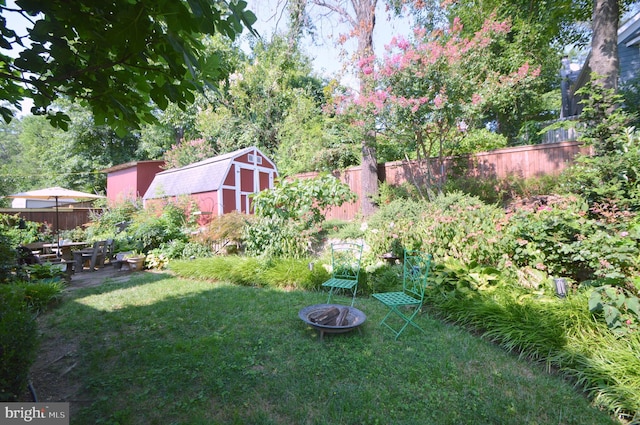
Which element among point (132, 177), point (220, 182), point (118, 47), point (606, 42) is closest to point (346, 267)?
point (118, 47)

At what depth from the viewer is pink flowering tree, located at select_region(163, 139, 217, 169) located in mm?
15859

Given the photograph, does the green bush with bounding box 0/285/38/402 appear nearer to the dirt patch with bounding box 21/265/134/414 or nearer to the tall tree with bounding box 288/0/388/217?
the dirt patch with bounding box 21/265/134/414

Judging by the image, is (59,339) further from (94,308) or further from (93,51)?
(93,51)

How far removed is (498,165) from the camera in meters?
7.82

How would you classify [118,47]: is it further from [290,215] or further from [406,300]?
[290,215]

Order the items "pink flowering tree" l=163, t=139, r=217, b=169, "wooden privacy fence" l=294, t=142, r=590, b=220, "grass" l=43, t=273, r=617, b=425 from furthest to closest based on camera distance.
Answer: "pink flowering tree" l=163, t=139, r=217, b=169 < "wooden privacy fence" l=294, t=142, r=590, b=220 < "grass" l=43, t=273, r=617, b=425

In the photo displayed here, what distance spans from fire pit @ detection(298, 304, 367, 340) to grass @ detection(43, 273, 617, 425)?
161mm

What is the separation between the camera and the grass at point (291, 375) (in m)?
2.14

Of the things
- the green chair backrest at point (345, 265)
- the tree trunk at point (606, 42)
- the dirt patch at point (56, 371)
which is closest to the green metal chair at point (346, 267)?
the green chair backrest at point (345, 265)
